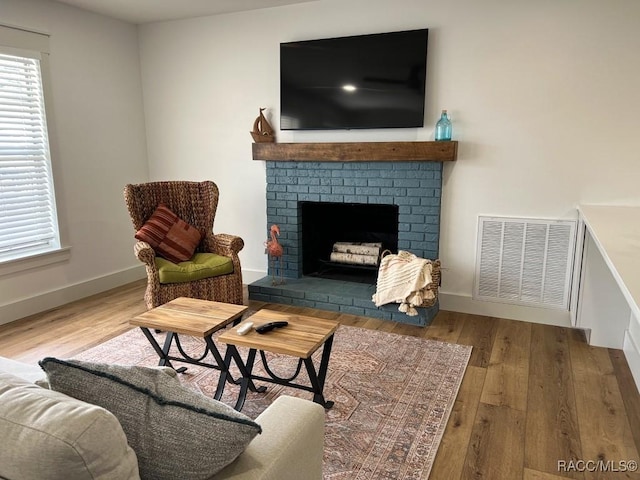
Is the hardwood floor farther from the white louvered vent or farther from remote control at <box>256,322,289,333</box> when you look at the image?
remote control at <box>256,322,289,333</box>

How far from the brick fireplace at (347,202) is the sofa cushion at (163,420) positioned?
265 cm

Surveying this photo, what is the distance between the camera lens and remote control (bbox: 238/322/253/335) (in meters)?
2.14

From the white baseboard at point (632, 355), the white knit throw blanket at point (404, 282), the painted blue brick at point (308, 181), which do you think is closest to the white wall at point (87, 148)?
the painted blue brick at point (308, 181)

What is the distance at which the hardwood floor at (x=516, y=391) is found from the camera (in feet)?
6.32

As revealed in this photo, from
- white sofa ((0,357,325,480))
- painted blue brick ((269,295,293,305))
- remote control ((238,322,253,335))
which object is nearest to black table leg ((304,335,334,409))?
remote control ((238,322,253,335))

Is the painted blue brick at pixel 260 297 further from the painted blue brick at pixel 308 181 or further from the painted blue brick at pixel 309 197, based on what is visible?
the painted blue brick at pixel 308 181

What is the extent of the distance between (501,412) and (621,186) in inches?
75.6

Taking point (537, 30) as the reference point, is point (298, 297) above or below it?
below

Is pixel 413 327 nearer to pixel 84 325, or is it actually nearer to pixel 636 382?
pixel 636 382

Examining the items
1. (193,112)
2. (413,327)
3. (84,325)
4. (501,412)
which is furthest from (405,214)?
(84,325)

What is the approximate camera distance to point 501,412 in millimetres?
2285

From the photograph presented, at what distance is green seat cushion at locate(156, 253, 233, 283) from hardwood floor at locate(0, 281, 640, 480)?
0.57 m

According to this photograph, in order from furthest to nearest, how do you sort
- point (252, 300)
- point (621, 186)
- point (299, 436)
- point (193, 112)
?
point (193, 112)
point (252, 300)
point (621, 186)
point (299, 436)

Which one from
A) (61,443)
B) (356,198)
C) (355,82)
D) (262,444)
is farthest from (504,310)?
(61,443)
